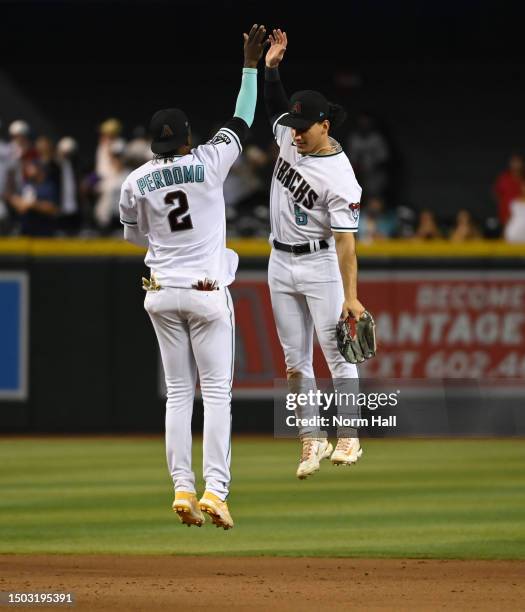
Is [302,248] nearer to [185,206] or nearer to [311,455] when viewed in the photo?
[185,206]

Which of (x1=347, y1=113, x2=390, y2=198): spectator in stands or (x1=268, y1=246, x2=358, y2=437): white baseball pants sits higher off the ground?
(x1=347, y1=113, x2=390, y2=198): spectator in stands

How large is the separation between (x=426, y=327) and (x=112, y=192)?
3626 millimetres

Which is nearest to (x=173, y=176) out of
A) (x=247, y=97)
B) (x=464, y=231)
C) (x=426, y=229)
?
(x=247, y=97)

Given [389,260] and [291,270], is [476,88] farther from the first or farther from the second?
[291,270]

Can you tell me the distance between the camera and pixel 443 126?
19938 mm

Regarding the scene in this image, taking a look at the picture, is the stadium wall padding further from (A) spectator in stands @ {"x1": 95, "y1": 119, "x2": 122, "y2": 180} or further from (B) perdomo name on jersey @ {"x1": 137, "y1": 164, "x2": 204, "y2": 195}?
(B) perdomo name on jersey @ {"x1": 137, "y1": 164, "x2": 204, "y2": 195}

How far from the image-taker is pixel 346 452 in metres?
7.80

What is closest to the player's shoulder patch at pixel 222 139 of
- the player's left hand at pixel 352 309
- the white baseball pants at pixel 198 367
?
the white baseball pants at pixel 198 367

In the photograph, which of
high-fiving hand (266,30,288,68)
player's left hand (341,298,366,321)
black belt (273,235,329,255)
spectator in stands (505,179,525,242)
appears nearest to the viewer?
player's left hand (341,298,366,321)

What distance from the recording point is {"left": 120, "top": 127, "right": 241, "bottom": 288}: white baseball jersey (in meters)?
7.72

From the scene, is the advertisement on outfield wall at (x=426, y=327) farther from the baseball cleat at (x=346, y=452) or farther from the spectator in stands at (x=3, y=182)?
the baseball cleat at (x=346, y=452)

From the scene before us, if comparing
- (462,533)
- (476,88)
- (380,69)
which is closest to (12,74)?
(380,69)

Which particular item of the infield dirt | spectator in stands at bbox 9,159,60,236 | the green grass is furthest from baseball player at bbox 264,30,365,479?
spectator in stands at bbox 9,159,60,236

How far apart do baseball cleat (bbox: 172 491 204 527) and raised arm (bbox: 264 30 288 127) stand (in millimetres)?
2019
